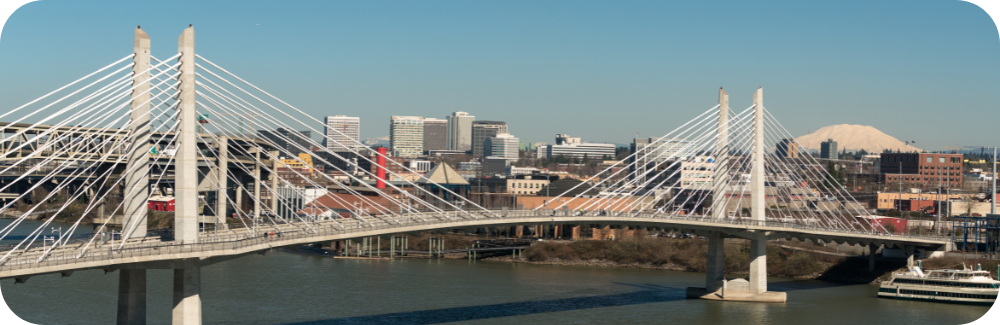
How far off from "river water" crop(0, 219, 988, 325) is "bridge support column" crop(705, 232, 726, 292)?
113 cm

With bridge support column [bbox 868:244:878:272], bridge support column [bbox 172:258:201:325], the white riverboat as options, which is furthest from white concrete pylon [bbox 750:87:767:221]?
bridge support column [bbox 172:258:201:325]

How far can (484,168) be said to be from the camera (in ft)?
444

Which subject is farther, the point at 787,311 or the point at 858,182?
the point at 858,182

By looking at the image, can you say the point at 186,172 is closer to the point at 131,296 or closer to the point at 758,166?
the point at 131,296

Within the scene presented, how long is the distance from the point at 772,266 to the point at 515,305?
17.2 metres

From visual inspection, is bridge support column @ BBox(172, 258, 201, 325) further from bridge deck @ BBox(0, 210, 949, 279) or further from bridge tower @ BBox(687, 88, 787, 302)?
bridge tower @ BBox(687, 88, 787, 302)

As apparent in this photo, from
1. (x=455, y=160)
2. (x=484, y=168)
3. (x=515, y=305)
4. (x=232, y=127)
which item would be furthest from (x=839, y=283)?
(x=455, y=160)

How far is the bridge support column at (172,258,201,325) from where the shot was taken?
21141mm

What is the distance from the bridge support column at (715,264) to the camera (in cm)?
3444

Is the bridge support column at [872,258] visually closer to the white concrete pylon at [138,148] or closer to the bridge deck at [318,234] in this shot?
the bridge deck at [318,234]

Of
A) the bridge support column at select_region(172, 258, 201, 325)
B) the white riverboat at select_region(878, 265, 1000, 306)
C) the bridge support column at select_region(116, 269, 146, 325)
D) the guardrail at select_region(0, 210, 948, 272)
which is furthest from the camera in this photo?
the white riverboat at select_region(878, 265, 1000, 306)

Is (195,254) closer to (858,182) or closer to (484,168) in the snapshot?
(858,182)

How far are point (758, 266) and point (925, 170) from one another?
5860 centimetres

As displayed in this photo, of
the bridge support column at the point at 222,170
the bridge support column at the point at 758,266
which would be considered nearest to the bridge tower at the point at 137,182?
the bridge support column at the point at 222,170
